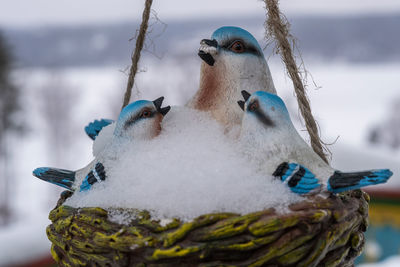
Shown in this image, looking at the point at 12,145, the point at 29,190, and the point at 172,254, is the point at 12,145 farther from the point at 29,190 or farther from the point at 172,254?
the point at 172,254

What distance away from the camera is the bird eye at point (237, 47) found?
100 cm

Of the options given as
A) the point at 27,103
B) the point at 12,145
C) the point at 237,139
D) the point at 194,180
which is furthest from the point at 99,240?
the point at 12,145

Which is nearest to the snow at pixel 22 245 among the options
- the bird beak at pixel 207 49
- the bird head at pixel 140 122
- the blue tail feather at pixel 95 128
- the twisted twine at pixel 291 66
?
the blue tail feather at pixel 95 128

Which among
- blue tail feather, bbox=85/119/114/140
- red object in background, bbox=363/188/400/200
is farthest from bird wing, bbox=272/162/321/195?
red object in background, bbox=363/188/400/200

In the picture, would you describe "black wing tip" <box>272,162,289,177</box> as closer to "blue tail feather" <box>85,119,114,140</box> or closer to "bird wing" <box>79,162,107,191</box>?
"bird wing" <box>79,162,107,191</box>

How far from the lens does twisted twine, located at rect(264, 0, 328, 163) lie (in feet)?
3.05

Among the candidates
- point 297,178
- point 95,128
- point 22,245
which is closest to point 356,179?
point 297,178

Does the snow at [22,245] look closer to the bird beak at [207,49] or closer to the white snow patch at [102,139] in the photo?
the white snow patch at [102,139]

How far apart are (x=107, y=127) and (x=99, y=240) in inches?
14.8

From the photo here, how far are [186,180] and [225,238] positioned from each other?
0.13m

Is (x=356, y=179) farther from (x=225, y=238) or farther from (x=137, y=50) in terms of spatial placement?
(x=137, y=50)

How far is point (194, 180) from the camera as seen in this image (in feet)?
2.55

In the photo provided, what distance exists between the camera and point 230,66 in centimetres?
100

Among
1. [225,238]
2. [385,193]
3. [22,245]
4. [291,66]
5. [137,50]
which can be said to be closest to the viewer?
[225,238]
